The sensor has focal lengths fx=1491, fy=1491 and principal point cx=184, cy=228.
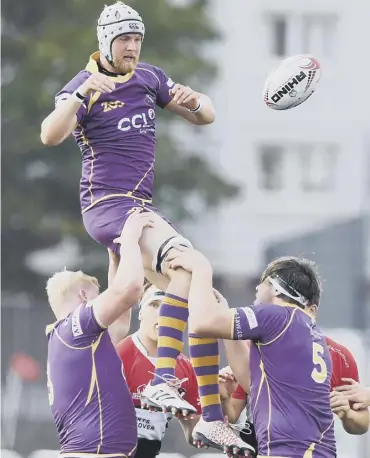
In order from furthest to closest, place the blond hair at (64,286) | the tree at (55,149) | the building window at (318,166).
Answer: the building window at (318,166) < the tree at (55,149) < the blond hair at (64,286)

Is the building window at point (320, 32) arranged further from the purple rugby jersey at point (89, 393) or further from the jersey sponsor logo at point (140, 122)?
the purple rugby jersey at point (89, 393)

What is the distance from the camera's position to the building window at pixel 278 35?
136 ft

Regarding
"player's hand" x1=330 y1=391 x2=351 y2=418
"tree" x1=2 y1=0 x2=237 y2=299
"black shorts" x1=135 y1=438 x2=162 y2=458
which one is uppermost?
"tree" x1=2 y1=0 x2=237 y2=299

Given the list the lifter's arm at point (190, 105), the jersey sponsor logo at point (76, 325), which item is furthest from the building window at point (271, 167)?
the jersey sponsor logo at point (76, 325)

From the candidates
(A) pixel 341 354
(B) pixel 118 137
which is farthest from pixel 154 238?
(A) pixel 341 354

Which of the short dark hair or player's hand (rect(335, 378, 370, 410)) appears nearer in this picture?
the short dark hair

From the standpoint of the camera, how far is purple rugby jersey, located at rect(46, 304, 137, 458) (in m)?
8.91

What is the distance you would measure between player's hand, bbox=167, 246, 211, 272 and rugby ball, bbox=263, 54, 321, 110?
1.15m

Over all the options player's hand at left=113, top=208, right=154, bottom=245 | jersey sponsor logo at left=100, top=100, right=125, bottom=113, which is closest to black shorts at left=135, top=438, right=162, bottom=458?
player's hand at left=113, top=208, right=154, bottom=245

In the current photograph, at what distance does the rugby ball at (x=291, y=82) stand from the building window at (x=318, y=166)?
31.9 m

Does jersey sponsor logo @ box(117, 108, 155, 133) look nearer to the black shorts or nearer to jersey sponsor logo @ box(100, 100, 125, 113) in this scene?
jersey sponsor logo @ box(100, 100, 125, 113)

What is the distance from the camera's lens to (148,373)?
32.1ft

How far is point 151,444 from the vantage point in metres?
9.80

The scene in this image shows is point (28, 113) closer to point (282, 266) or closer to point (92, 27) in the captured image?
point (92, 27)
